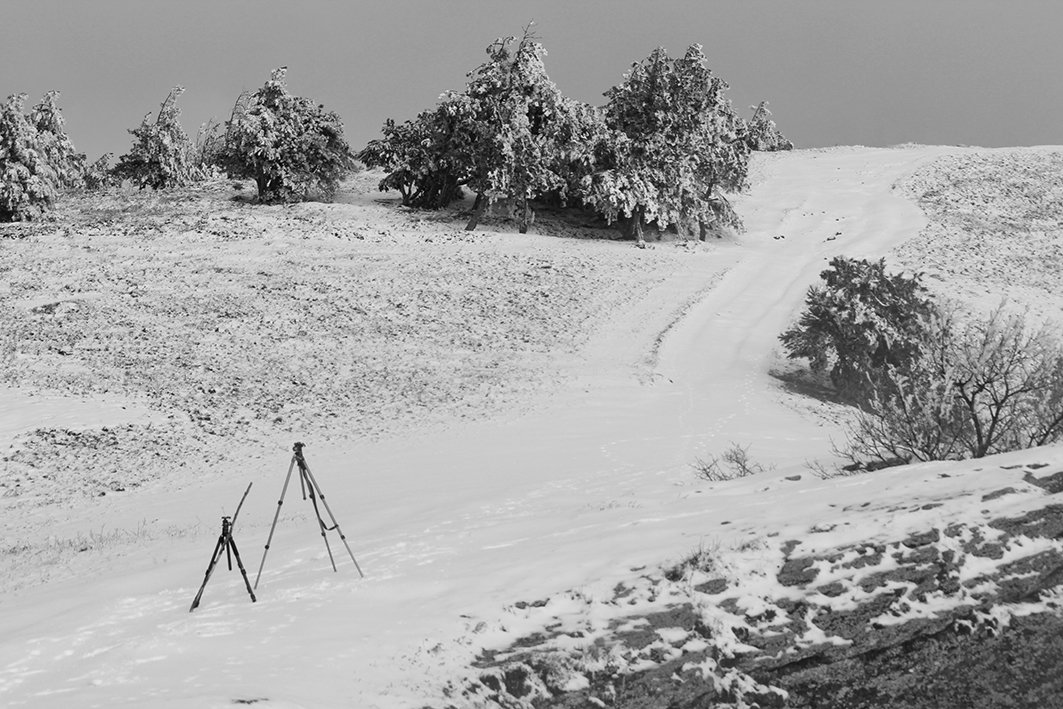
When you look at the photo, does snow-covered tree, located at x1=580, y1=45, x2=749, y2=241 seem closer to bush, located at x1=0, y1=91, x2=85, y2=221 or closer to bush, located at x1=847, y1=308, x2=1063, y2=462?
bush, located at x1=0, y1=91, x2=85, y2=221

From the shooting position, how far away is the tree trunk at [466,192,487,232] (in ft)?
152

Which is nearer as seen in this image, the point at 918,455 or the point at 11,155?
the point at 918,455

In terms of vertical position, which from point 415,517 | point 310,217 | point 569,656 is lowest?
point 415,517

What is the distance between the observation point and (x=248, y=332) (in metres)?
31.6

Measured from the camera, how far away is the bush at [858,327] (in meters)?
27.7

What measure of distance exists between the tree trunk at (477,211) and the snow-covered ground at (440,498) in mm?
1603

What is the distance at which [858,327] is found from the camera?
28.2m

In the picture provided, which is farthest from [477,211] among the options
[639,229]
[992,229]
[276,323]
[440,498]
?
[440,498]

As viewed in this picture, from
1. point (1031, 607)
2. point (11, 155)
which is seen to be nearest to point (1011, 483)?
point (1031, 607)

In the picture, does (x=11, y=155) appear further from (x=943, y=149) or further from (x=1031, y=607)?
(x=943, y=149)

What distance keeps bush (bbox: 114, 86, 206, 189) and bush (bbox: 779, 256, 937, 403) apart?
152 ft

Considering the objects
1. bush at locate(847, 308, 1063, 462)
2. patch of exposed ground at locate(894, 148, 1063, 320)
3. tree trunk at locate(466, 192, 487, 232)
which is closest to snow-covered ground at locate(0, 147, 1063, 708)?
tree trunk at locate(466, 192, 487, 232)

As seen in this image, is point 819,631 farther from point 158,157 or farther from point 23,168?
point 158,157

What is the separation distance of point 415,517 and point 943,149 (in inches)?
3179
